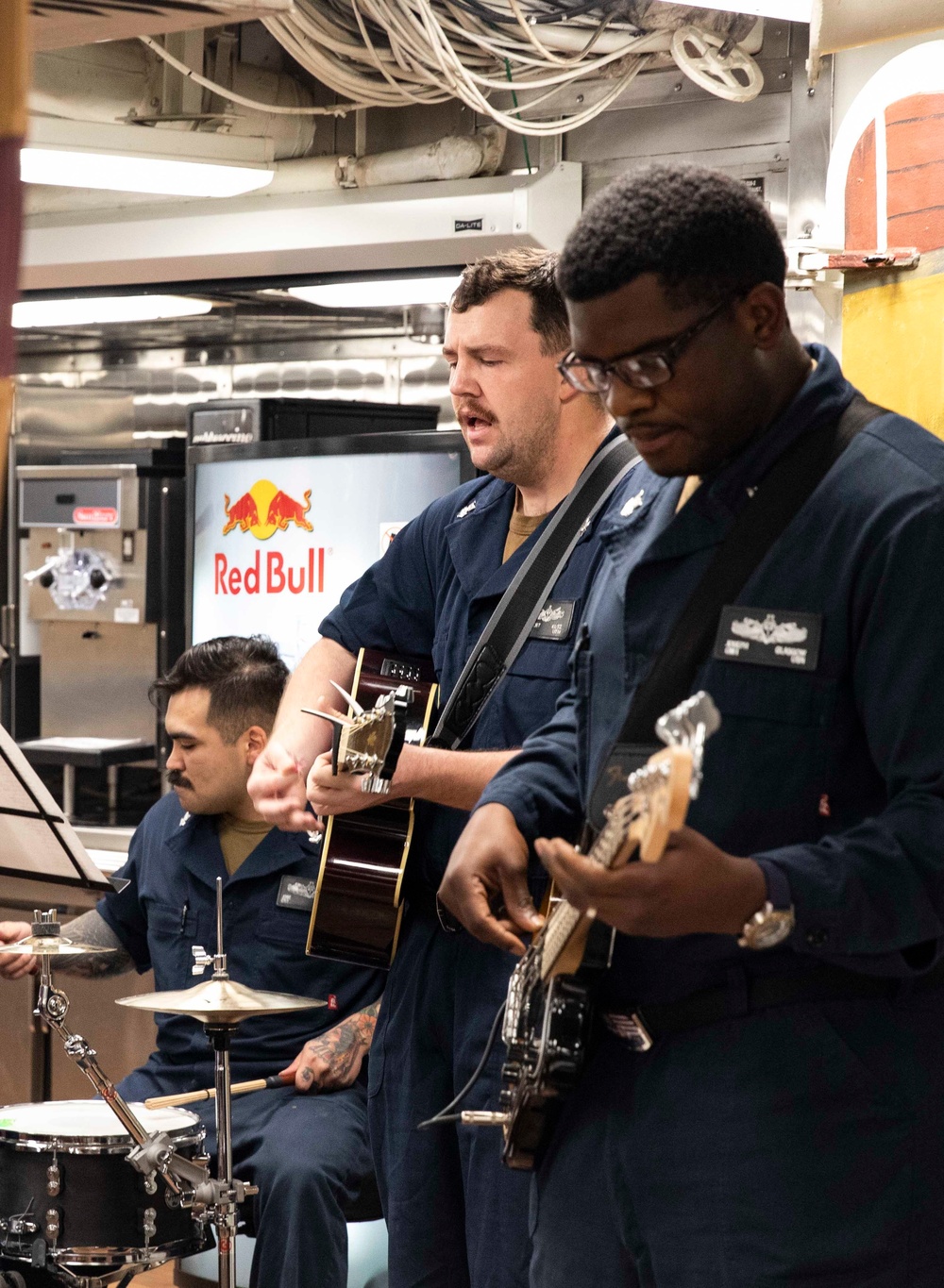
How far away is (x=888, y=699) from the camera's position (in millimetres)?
1281

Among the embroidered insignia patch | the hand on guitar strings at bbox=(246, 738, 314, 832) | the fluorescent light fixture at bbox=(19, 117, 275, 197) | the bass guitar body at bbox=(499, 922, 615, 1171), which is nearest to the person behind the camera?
the bass guitar body at bbox=(499, 922, 615, 1171)

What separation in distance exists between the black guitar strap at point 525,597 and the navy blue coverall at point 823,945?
2.74 ft

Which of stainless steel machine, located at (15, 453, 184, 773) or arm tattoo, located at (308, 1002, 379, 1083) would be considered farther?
stainless steel machine, located at (15, 453, 184, 773)

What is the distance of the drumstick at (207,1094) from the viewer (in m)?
2.90

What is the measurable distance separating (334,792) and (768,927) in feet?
3.73

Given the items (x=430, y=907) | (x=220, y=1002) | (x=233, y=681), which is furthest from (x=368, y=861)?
(x=233, y=681)

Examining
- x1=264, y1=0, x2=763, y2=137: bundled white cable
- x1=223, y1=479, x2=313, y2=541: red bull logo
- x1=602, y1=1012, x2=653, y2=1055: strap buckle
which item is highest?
x1=264, y1=0, x2=763, y2=137: bundled white cable

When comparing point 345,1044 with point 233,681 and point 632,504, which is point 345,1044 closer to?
point 233,681

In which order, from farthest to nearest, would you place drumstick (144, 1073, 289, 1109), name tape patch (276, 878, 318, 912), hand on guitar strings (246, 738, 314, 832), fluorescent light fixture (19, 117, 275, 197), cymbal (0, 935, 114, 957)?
fluorescent light fixture (19, 117, 275, 197), name tape patch (276, 878, 318, 912), cymbal (0, 935, 114, 957), drumstick (144, 1073, 289, 1109), hand on guitar strings (246, 738, 314, 832)

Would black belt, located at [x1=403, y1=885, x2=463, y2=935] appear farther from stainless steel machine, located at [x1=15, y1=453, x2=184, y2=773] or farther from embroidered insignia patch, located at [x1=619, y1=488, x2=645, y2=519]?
stainless steel machine, located at [x1=15, y1=453, x2=184, y2=773]

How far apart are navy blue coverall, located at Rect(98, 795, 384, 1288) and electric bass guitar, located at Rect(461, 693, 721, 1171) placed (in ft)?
4.95

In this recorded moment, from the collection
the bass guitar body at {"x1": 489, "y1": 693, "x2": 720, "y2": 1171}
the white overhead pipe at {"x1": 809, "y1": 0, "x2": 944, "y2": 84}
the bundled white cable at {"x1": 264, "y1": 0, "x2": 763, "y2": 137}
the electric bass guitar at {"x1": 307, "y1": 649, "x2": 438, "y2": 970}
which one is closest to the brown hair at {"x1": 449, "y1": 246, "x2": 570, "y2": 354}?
the electric bass guitar at {"x1": 307, "y1": 649, "x2": 438, "y2": 970}

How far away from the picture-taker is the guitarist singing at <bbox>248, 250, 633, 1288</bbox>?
2.17 meters

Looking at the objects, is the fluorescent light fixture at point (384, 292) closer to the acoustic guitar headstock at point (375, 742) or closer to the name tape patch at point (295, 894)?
the name tape patch at point (295, 894)
